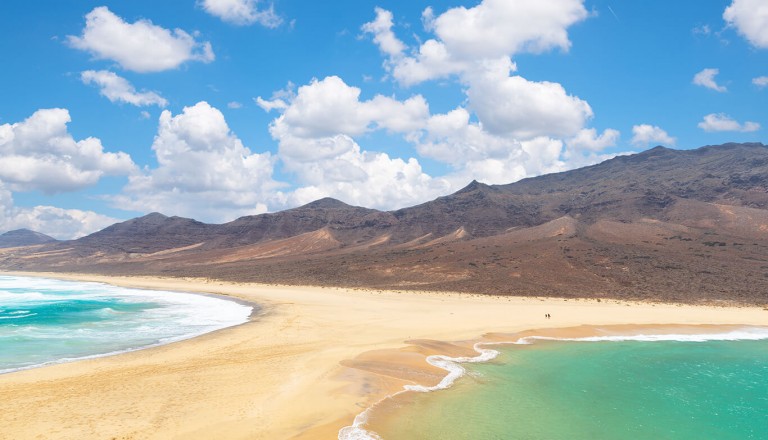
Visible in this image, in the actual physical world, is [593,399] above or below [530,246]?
below

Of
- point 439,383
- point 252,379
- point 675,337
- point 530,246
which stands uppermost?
point 530,246

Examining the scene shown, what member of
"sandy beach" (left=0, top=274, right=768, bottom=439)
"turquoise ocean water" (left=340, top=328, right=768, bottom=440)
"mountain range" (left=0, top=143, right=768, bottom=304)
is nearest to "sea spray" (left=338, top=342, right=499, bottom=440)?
"turquoise ocean water" (left=340, top=328, right=768, bottom=440)

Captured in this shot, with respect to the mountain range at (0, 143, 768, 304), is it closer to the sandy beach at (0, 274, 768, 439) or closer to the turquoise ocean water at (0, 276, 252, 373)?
the sandy beach at (0, 274, 768, 439)

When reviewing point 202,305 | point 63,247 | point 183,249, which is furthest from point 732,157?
point 63,247

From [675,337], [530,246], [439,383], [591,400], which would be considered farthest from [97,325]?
Result: [530,246]

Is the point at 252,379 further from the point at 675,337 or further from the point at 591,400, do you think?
the point at 675,337

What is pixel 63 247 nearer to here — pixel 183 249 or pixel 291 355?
pixel 183 249
